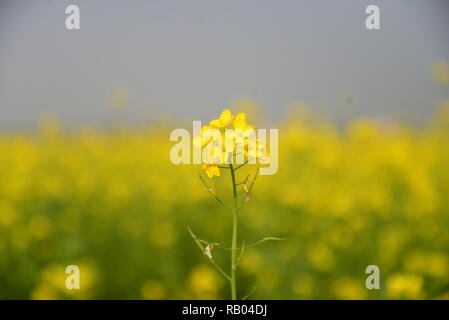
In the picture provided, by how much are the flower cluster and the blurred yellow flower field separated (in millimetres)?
983

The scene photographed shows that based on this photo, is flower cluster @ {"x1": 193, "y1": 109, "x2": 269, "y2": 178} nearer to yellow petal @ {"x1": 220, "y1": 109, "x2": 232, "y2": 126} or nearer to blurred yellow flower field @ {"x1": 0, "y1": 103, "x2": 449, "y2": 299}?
yellow petal @ {"x1": 220, "y1": 109, "x2": 232, "y2": 126}

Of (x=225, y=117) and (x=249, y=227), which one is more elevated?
(x=225, y=117)

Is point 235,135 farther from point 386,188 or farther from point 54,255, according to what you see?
point 386,188

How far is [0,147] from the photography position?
4875 mm

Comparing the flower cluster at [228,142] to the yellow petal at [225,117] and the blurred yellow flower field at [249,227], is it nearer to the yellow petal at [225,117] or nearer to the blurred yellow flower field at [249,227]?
the yellow petal at [225,117]

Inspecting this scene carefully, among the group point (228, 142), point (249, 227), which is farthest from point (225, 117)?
point (249, 227)

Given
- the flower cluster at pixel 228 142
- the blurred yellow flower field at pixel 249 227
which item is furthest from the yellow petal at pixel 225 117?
the blurred yellow flower field at pixel 249 227

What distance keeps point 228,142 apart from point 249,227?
6.66ft

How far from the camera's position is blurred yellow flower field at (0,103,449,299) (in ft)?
7.94

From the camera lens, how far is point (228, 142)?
114 cm

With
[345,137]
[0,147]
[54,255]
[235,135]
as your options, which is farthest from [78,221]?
[345,137]

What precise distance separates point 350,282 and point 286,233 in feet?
2.27

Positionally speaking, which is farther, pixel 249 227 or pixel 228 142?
pixel 249 227

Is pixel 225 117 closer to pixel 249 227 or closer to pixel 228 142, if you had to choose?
pixel 228 142
